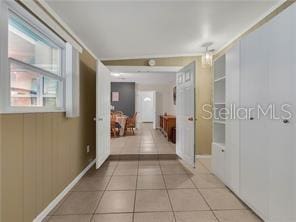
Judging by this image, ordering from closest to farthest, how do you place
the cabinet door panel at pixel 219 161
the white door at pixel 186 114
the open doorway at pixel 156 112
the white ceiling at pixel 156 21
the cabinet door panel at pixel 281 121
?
1. the cabinet door panel at pixel 281 121
2. the white ceiling at pixel 156 21
3. the cabinet door panel at pixel 219 161
4. the white door at pixel 186 114
5. the open doorway at pixel 156 112

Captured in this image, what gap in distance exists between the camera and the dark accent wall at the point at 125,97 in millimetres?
9359

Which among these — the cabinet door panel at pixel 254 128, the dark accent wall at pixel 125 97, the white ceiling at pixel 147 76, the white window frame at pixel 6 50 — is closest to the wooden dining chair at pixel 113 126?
the white ceiling at pixel 147 76

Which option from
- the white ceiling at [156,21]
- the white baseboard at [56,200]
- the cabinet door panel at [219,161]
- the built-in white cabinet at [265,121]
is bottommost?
the white baseboard at [56,200]

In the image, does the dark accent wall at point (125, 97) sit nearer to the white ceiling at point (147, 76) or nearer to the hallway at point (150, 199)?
the white ceiling at point (147, 76)

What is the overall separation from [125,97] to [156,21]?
6.90 meters

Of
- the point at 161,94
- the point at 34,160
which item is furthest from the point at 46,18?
the point at 161,94

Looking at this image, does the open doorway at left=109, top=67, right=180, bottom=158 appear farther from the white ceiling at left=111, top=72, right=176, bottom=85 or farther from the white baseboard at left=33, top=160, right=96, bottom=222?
the white baseboard at left=33, top=160, right=96, bottom=222

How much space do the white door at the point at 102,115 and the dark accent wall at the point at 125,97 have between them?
533cm

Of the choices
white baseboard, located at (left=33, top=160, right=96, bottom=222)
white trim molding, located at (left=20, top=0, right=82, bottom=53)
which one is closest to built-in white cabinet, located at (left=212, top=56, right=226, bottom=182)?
white baseboard, located at (left=33, top=160, right=96, bottom=222)

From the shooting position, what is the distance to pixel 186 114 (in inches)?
151

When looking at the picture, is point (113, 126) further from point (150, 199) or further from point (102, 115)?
point (150, 199)

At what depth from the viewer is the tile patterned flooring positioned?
2.01m

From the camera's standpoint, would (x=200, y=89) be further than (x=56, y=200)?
→ Yes

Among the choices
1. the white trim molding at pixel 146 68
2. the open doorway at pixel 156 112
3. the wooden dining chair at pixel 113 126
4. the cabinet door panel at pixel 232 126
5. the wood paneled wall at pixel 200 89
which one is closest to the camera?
the cabinet door panel at pixel 232 126
